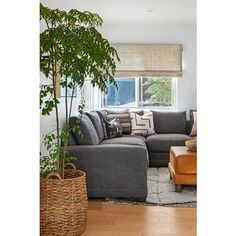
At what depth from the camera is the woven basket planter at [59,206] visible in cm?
266

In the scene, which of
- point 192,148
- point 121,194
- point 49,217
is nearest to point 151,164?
point 192,148

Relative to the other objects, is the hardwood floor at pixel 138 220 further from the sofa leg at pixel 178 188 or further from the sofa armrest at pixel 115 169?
the sofa leg at pixel 178 188

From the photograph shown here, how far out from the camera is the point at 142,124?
6113 mm

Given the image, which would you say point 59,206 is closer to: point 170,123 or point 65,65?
point 65,65

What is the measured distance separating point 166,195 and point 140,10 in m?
3.17

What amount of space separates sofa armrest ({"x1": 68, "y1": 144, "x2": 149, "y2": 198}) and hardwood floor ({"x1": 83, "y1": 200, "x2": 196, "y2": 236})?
0.16 meters

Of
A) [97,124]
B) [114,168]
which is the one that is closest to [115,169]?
[114,168]

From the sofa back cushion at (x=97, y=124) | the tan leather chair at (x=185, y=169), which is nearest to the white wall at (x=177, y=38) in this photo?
the sofa back cushion at (x=97, y=124)

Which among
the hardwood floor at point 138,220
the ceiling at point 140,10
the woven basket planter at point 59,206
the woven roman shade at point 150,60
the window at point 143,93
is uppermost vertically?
the ceiling at point 140,10

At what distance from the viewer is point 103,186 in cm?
369

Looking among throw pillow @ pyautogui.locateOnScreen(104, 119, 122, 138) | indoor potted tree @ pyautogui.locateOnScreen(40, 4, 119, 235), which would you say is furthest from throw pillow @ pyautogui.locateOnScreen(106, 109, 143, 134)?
indoor potted tree @ pyautogui.locateOnScreen(40, 4, 119, 235)

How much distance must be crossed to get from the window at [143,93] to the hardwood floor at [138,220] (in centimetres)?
345
